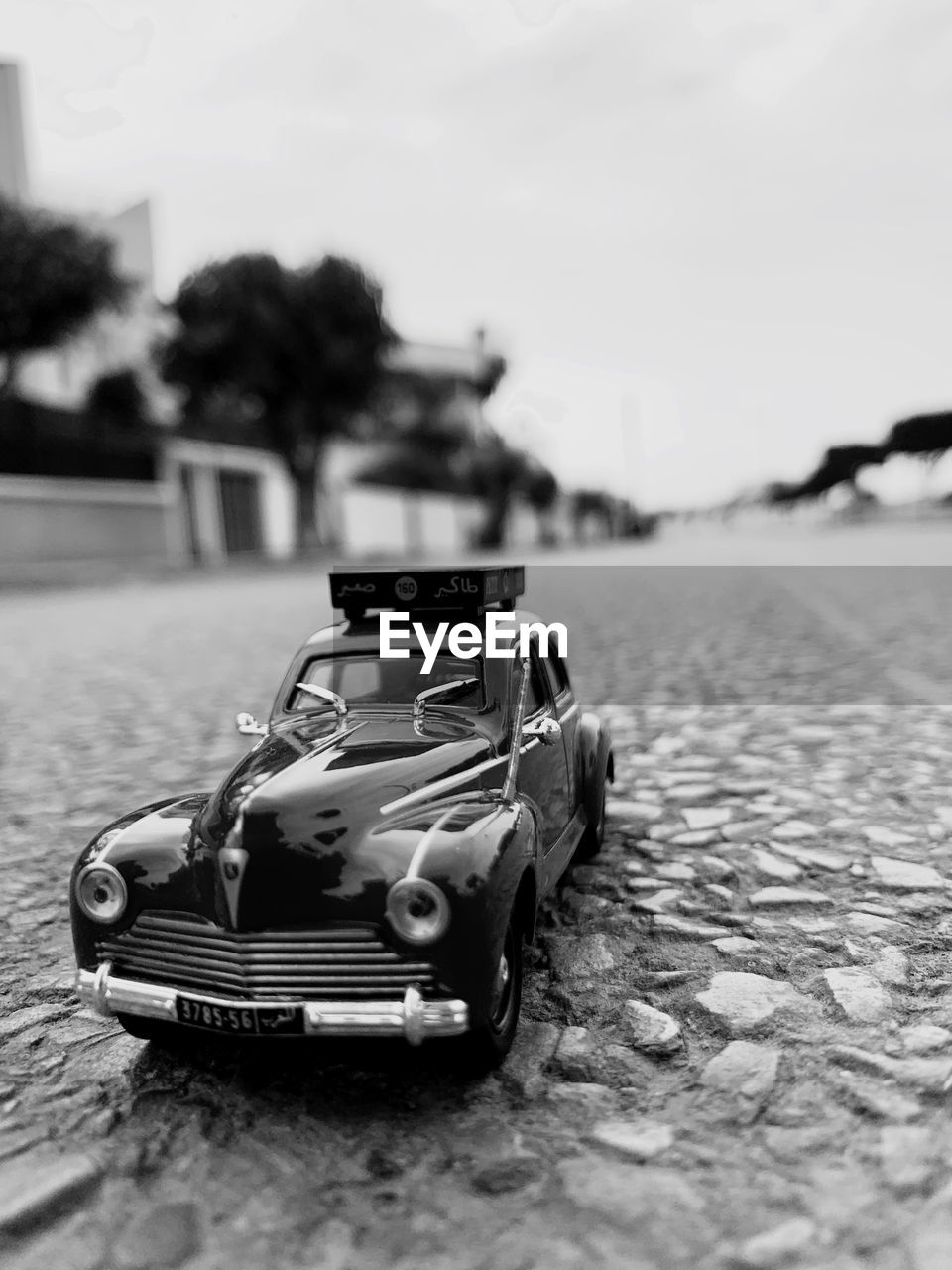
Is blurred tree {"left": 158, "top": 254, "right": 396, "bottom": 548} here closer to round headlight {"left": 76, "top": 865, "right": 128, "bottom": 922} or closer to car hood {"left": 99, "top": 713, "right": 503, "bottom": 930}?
car hood {"left": 99, "top": 713, "right": 503, "bottom": 930}

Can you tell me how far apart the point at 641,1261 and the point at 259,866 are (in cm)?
133

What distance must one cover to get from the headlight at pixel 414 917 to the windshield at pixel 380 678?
3.67ft

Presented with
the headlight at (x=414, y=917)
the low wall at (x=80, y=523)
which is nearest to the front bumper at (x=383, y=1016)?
the headlight at (x=414, y=917)

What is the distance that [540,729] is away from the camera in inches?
154

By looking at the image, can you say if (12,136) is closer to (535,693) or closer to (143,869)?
(535,693)

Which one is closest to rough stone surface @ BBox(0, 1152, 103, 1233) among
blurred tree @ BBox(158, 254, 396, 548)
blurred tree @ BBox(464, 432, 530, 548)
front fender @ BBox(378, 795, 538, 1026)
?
front fender @ BBox(378, 795, 538, 1026)

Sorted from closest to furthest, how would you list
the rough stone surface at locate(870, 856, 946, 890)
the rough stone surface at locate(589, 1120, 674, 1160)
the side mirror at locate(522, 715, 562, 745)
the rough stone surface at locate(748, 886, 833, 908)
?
1. the rough stone surface at locate(589, 1120, 674, 1160)
2. the side mirror at locate(522, 715, 562, 745)
3. the rough stone surface at locate(748, 886, 833, 908)
4. the rough stone surface at locate(870, 856, 946, 890)

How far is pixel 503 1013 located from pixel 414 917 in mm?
535

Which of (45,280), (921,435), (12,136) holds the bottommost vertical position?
(921,435)

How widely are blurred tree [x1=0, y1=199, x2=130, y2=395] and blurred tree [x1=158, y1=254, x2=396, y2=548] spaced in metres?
5.70

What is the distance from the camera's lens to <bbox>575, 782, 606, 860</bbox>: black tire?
4770mm

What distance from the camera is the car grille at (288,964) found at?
9.25 ft

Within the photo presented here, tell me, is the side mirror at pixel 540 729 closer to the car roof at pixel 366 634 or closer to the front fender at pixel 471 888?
the car roof at pixel 366 634

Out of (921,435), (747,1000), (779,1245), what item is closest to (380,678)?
(747,1000)
